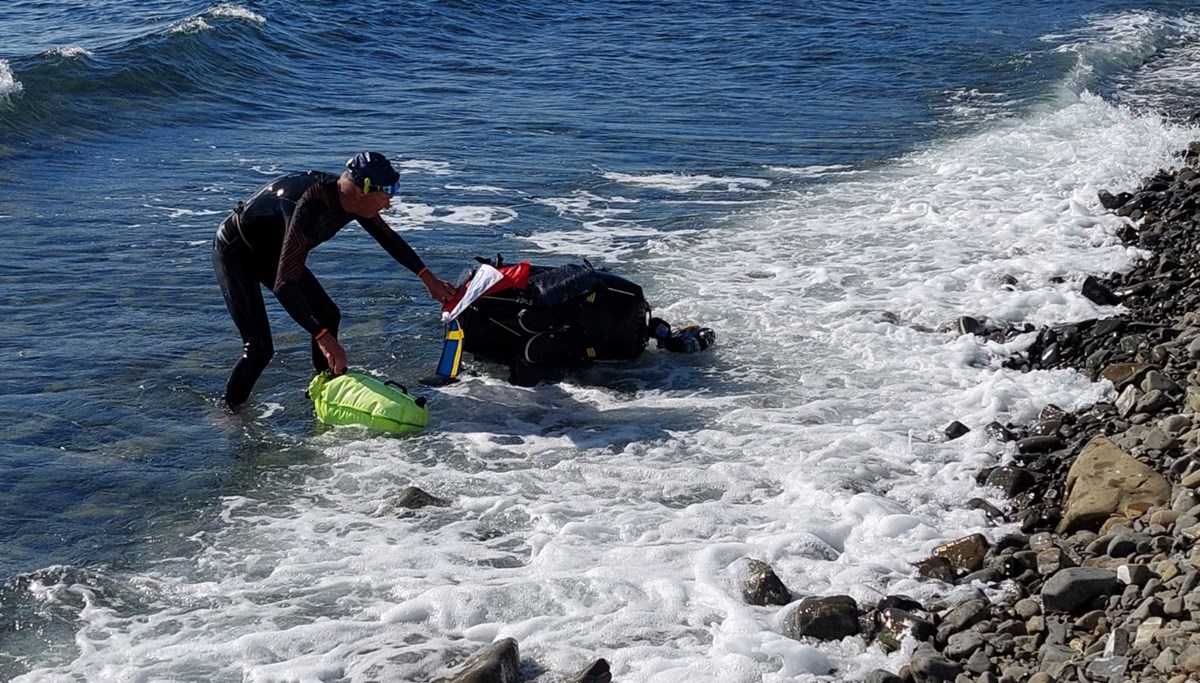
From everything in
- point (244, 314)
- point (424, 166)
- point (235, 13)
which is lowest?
point (424, 166)

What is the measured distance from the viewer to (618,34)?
27.5 metres

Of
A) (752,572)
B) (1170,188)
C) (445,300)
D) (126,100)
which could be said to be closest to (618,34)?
(126,100)

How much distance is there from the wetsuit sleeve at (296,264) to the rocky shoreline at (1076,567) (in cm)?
343

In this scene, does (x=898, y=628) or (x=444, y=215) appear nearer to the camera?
(x=898, y=628)

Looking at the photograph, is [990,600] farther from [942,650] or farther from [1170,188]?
[1170,188]

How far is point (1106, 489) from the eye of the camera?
702 centimetres

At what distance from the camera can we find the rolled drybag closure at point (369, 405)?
351 inches

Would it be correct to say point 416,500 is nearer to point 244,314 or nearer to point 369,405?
point 369,405

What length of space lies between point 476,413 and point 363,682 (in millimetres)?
3540

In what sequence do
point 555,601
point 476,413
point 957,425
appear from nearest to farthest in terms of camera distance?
point 555,601 < point 957,425 < point 476,413

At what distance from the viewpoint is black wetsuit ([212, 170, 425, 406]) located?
352 inches

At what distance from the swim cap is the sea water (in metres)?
1.69

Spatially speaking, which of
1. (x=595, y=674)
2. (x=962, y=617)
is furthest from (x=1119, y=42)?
(x=595, y=674)

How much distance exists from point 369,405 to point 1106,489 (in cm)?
466
